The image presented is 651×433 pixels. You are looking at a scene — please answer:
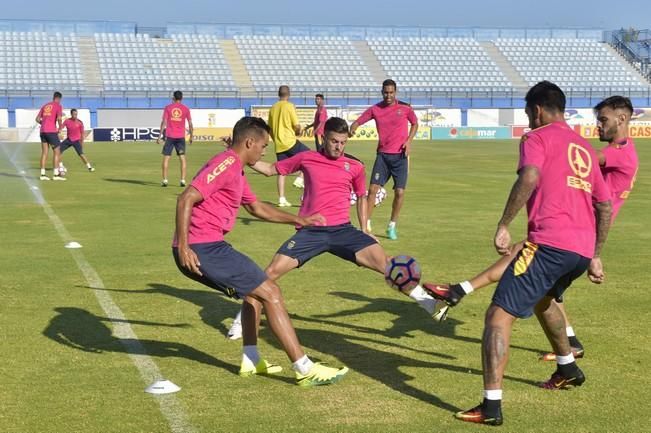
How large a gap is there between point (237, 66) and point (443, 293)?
58.5 m

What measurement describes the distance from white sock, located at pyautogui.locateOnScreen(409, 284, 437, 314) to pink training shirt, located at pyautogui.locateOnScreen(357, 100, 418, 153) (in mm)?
6315

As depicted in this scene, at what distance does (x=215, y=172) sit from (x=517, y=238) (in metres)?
8.20

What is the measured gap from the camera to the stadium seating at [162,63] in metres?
59.6

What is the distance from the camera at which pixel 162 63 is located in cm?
6262

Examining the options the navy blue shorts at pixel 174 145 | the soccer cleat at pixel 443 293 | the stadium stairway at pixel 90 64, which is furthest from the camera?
the stadium stairway at pixel 90 64

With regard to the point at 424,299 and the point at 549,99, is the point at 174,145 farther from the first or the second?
the point at 549,99

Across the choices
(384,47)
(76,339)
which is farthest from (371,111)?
(384,47)

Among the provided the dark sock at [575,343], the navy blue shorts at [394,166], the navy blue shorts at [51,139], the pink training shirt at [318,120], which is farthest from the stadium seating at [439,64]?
the dark sock at [575,343]

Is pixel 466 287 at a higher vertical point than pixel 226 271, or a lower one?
lower

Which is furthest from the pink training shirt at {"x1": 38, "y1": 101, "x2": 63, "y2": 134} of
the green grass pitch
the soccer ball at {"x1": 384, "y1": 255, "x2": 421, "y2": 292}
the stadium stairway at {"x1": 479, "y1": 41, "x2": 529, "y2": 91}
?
the stadium stairway at {"x1": 479, "y1": 41, "x2": 529, "y2": 91}

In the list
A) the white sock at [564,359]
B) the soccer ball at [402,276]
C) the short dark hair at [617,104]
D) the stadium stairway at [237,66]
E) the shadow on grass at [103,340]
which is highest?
the stadium stairway at [237,66]

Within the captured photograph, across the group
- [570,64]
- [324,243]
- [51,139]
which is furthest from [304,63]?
[324,243]

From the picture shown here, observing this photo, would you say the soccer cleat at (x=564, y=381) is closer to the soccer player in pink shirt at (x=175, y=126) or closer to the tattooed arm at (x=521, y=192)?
the tattooed arm at (x=521, y=192)

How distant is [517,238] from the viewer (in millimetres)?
13430
